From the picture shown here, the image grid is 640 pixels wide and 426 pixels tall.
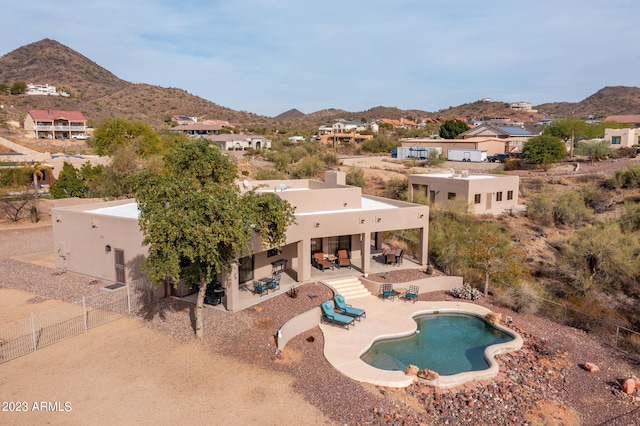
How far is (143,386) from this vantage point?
12.2m

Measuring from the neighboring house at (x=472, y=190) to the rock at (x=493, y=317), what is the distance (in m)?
16.3

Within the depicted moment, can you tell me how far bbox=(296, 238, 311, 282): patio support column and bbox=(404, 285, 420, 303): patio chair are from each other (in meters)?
4.49

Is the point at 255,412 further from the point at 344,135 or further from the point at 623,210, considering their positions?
the point at 344,135

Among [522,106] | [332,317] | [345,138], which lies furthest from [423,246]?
[522,106]

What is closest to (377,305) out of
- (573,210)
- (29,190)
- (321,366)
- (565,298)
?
(321,366)

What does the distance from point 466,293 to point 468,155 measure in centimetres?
4268

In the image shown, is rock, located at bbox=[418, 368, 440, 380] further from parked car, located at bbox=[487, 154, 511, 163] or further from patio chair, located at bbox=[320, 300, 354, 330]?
parked car, located at bbox=[487, 154, 511, 163]

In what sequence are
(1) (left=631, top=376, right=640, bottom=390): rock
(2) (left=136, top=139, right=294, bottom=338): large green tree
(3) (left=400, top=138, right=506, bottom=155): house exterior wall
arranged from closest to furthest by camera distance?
(2) (left=136, top=139, right=294, bottom=338): large green tree < (1) (left=631, top=376, right=640, bottom=390): rock < (3) (left=400, top=138, right=506, bottom=155): house exterior wall

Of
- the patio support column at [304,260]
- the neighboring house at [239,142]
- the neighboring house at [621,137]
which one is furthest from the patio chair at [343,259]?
the neighboring house at [621,137]

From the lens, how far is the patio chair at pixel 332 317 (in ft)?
54.0

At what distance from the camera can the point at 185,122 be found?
105 m

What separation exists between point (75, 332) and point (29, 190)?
34.2m

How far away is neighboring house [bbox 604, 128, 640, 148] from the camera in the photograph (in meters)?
68.8

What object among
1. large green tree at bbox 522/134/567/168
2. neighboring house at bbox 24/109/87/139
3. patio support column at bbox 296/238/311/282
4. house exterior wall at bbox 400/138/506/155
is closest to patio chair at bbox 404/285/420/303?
patio support column at bbox 296/238/311/282
